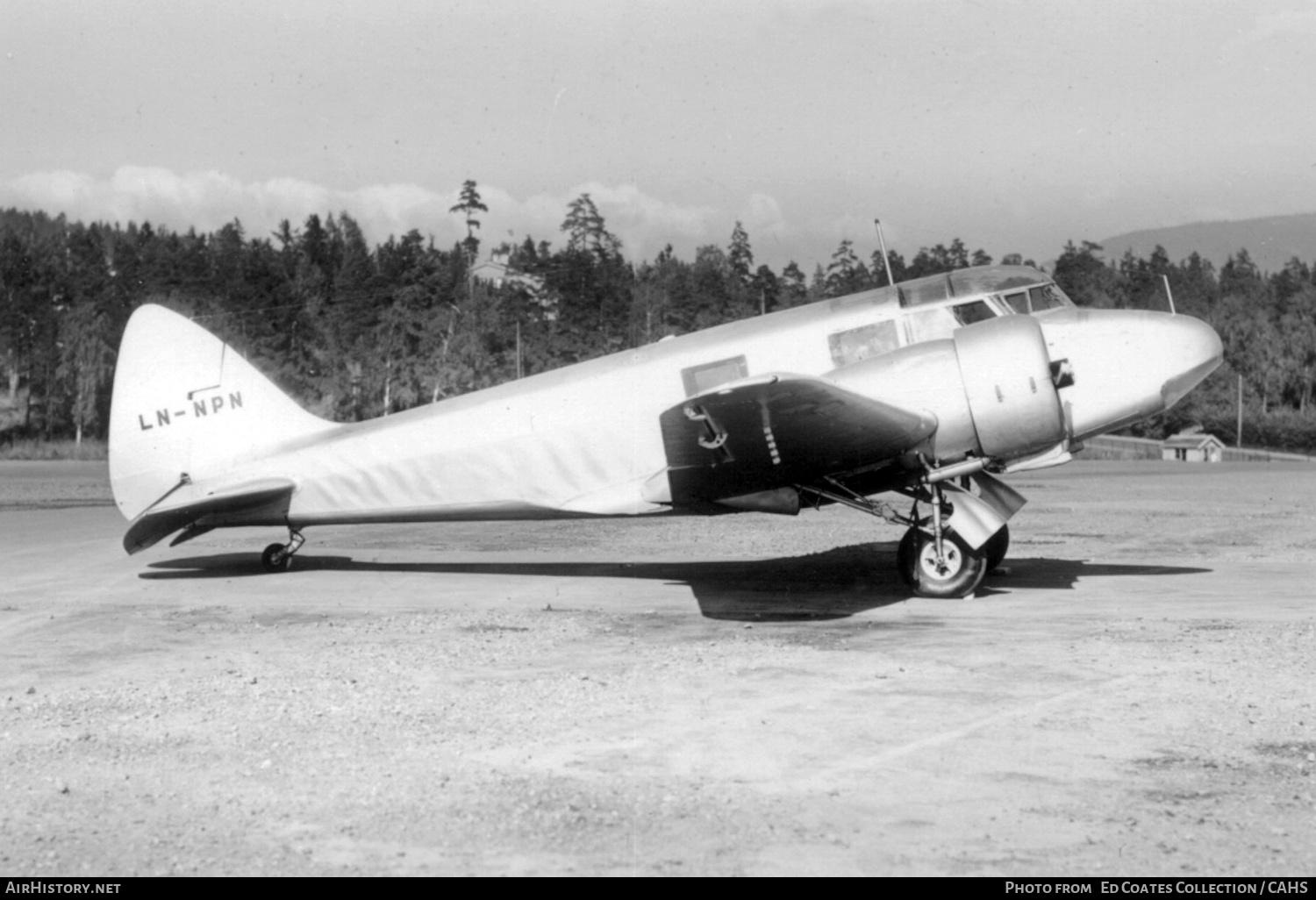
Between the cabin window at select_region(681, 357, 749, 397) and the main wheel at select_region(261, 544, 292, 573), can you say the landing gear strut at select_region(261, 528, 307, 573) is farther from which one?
the cabin window at select_region(681, 357, 749, 397)

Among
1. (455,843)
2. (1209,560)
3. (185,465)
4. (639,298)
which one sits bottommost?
(1209,560)

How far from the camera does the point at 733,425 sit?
10.9 metres

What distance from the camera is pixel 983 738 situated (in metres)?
6.64

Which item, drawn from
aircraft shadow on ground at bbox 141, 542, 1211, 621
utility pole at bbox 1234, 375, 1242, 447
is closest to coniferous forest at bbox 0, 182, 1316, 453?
utility pole at bbox 1234, 375, 1242, 447

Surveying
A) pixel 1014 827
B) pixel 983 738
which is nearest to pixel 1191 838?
pixel 1014 827

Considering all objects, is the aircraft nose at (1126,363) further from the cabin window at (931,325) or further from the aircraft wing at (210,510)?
the aircraft wing at (210,510)

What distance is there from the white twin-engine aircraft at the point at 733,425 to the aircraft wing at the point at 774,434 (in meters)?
0.02

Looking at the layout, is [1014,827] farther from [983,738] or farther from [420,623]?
[420,623]

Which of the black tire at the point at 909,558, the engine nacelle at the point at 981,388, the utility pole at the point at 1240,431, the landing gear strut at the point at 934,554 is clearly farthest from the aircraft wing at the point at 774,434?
the utility pole at the point at 1240,431

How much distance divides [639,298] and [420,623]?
82.7 meters

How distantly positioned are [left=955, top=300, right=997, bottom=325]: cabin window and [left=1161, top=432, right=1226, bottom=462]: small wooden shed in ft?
191

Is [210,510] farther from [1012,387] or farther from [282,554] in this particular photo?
[1012,387]

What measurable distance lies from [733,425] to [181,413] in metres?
7.05

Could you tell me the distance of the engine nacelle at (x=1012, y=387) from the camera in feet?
37.5
